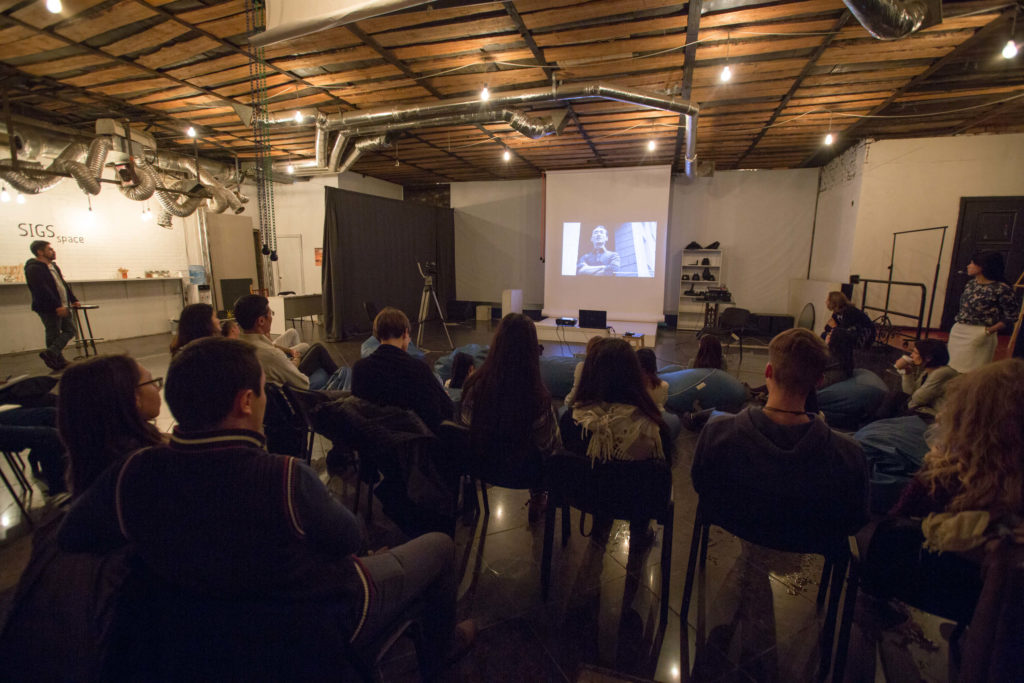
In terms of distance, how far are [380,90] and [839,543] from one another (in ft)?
18.5

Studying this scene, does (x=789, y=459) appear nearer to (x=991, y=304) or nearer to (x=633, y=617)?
(x=633, y=617)

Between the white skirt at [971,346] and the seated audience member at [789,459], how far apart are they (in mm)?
3888

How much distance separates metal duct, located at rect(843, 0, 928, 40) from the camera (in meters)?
2.66

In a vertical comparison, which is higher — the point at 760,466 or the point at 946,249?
the point at 946,249

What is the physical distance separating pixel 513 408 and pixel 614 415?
43 cm

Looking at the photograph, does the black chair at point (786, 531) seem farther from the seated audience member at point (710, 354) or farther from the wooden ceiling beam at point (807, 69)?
the wooden ceiling beam at point (807, 69)

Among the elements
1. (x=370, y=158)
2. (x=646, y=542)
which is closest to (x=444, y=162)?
(x=370, y=158)

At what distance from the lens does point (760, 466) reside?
152 centimetres

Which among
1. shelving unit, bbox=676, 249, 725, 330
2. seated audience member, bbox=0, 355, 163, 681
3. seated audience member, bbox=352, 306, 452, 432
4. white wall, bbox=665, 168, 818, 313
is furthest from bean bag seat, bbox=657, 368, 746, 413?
A: white wall, bbox=665, 168, 818, 313

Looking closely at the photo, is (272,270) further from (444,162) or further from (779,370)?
(779,370)

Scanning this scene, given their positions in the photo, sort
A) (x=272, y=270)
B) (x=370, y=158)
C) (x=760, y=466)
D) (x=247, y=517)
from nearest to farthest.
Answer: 1. (x=247, y=517)
2. (x=760, y=466)
3. (x=370, y=158)
4. (x=272, y=270)

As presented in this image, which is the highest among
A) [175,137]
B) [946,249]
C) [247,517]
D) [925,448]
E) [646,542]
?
[175,137]

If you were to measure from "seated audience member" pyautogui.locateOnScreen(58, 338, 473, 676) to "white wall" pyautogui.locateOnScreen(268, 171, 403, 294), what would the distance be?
30.7 feet

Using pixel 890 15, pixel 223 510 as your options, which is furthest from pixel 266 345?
pixel 890 15
